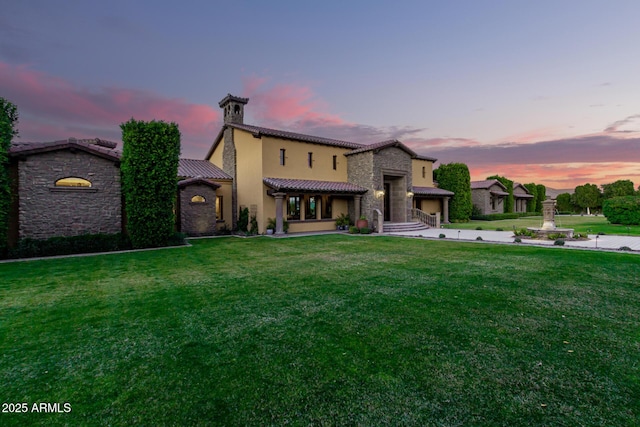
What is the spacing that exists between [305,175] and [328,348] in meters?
17.3

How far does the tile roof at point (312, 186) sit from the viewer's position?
57.3 ft

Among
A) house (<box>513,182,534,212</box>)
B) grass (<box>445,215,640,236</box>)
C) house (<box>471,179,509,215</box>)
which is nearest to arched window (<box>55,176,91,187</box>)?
grass (<box>445,215,640,236</box>)

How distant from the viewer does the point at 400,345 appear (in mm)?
3643

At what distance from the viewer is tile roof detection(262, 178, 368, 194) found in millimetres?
17469

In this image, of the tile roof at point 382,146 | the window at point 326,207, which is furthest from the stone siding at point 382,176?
the window at point 326,207

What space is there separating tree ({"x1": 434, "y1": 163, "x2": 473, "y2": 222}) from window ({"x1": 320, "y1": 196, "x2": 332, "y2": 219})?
642 inches

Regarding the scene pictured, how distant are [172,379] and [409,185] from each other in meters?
22.5

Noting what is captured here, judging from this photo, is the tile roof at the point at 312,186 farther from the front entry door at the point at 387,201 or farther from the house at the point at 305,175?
the front entry door at the point at 387,201

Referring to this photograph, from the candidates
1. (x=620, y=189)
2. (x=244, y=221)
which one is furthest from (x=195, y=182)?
(x=620, y=189)

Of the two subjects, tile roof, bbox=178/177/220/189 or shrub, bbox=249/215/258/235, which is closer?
tile roof, bbox=178/177/220/189

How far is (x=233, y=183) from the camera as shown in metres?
20.8

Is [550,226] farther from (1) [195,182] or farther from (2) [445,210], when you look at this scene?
(1) [195,182]

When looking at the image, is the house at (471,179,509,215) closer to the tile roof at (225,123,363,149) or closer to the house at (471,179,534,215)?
the house at (471,179,534,215)

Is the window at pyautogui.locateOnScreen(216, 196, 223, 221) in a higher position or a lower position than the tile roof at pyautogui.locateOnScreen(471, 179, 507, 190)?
lower
